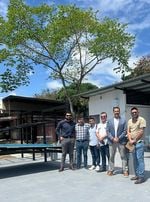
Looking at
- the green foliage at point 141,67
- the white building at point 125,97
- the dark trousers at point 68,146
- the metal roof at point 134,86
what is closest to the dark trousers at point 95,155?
the dark trousers at point 68,146

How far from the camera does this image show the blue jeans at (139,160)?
377 inches

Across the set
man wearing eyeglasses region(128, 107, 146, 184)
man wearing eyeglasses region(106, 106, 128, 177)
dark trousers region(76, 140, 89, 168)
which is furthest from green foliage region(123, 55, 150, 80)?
man wearing eyeglasses region(128, 107, 146, 184)

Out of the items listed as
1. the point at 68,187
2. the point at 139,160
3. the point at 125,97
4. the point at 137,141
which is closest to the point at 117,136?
the point at 137,141

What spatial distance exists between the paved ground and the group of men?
0.40 meters

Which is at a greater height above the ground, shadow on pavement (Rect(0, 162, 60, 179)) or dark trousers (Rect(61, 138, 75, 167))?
dark trousers (Rect(61, 138, 75, 167))

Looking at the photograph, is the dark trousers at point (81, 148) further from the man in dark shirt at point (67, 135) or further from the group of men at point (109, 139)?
the man in dark shirt at point (67, 135)

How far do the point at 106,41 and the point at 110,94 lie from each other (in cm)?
528

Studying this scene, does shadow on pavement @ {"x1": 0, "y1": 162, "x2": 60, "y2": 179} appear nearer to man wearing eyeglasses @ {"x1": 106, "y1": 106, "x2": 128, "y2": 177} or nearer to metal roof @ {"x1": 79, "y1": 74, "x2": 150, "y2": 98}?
man wearing eyeglasses @ {"x1": 106, "y1": 106, "x2": 128, "y2": 177}

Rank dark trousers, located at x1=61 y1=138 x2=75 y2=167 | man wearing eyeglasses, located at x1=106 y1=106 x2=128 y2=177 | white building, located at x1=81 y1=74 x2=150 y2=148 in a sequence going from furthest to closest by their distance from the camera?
white building, located at x1=81 y1=74 x2=150 y2=148, dark trousers, located at x1=61 y1=138 x2=75 y2=167, man wearing eyeglasses, located at x1=106 y1=106 x2=128 y2=177

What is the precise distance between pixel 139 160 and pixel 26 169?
4.77 m

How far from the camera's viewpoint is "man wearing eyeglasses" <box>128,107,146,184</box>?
31.5 ft

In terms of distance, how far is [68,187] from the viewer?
30.9 feet

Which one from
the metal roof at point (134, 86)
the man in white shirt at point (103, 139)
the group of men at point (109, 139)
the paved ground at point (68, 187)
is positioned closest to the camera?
the paved ground at point (68, 187)

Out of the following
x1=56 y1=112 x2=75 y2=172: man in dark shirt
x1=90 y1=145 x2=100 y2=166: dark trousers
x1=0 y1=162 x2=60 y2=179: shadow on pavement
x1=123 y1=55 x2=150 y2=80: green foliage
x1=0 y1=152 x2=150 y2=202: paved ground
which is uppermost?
x1=123 y1=55 x2=150 y2=80: green foliage
